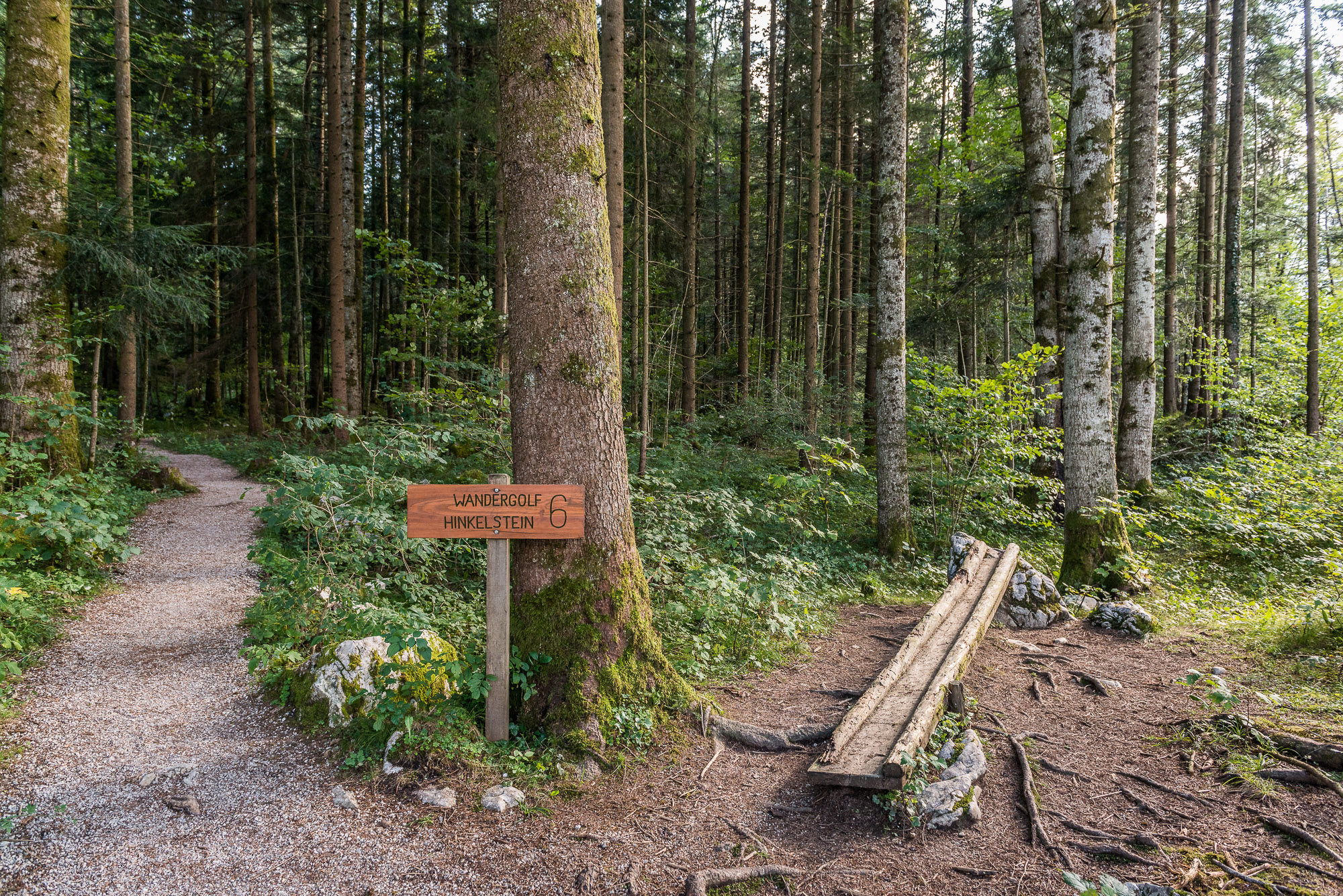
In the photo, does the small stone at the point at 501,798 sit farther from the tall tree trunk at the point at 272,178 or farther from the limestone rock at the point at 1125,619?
the tall tree trunk at the point at 272,178

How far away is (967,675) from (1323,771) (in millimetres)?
2159

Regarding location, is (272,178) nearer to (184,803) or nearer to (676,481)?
(676,481)

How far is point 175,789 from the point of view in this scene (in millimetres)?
3471

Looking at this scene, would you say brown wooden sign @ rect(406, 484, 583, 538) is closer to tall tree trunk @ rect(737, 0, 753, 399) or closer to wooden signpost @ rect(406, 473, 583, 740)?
wooden signpost @ rect(406, 473, 583, 740)

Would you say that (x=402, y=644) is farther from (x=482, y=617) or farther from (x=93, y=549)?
(x=93, y=549)

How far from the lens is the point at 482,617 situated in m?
5.67

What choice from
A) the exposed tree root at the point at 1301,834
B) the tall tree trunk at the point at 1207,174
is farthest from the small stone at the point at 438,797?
the tall tree trunk at the point at 1207,174

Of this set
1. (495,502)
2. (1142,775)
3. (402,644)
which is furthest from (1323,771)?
(402,644)

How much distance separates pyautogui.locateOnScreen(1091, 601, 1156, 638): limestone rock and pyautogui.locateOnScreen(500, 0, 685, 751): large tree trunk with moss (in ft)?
17.5

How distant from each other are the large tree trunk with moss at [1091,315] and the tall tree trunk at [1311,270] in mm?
11257

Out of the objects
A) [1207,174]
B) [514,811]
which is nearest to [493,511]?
[514,811]

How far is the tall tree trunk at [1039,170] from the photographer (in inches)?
413

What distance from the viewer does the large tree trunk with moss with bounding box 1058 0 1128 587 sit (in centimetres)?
751

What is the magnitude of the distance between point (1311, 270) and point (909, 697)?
61.3 ft
